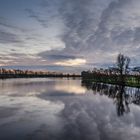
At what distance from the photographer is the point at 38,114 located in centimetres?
2531

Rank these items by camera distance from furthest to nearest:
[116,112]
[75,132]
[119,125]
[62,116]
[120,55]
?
[120,55], [116,112], [62,116], [119,125], [75,132]

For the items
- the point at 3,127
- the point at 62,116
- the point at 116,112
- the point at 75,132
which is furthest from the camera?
the point at 116,112

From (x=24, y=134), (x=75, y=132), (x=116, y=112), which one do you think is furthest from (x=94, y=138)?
(x=116, y=112)

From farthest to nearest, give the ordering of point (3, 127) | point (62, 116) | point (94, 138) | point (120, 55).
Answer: point (120, 55) → point (62, 116) → point (3, 127) → point (94, 138)

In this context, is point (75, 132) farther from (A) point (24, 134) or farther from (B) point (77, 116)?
(B) point (77, 116)

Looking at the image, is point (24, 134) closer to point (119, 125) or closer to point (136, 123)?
point (119, 125)

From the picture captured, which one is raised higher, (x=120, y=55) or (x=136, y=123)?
(x=120, y=55)

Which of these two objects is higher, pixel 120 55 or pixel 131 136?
Result: pixel 120 55

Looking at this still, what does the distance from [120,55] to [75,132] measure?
314 feet

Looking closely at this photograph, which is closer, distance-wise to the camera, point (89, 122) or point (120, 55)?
point (89, 122)

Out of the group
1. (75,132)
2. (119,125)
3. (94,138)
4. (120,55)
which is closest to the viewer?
(94,138)

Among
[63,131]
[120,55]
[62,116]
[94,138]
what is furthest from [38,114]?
[120,55]

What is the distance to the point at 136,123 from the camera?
857 inches

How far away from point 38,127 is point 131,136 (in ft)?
21.1
